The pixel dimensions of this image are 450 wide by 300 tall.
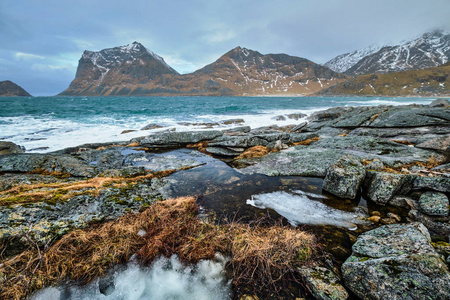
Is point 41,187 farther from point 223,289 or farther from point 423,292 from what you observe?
point 423,292

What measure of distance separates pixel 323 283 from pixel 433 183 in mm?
5117

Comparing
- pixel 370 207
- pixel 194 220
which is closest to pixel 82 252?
pixel 194 220

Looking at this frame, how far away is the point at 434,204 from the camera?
5145 millimetres

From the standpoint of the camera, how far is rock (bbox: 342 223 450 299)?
293 centimetres

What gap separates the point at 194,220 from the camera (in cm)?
554

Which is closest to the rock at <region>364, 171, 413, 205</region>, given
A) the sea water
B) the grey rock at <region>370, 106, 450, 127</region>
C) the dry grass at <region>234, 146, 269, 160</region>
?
the dry grass at <region>234, 146, 269, 160</region>

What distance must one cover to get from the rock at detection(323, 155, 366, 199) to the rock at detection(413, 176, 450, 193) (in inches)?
57.3

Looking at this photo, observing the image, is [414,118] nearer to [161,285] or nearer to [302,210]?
[302,210]

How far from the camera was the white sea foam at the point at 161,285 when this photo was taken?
3.55 m

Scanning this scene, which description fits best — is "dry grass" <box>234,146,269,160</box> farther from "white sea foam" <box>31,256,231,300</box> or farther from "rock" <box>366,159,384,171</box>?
"white sea foam" <box>31,256,231,300</box>

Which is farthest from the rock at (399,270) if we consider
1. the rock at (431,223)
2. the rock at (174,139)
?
the rock at (174,139)

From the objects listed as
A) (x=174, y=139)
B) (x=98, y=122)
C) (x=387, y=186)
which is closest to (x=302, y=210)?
(x=387, y=186)

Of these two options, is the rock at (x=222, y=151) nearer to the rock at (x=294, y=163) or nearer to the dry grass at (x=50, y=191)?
the rock at (x=294, y=163)

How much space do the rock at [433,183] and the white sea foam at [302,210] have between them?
221 cm
